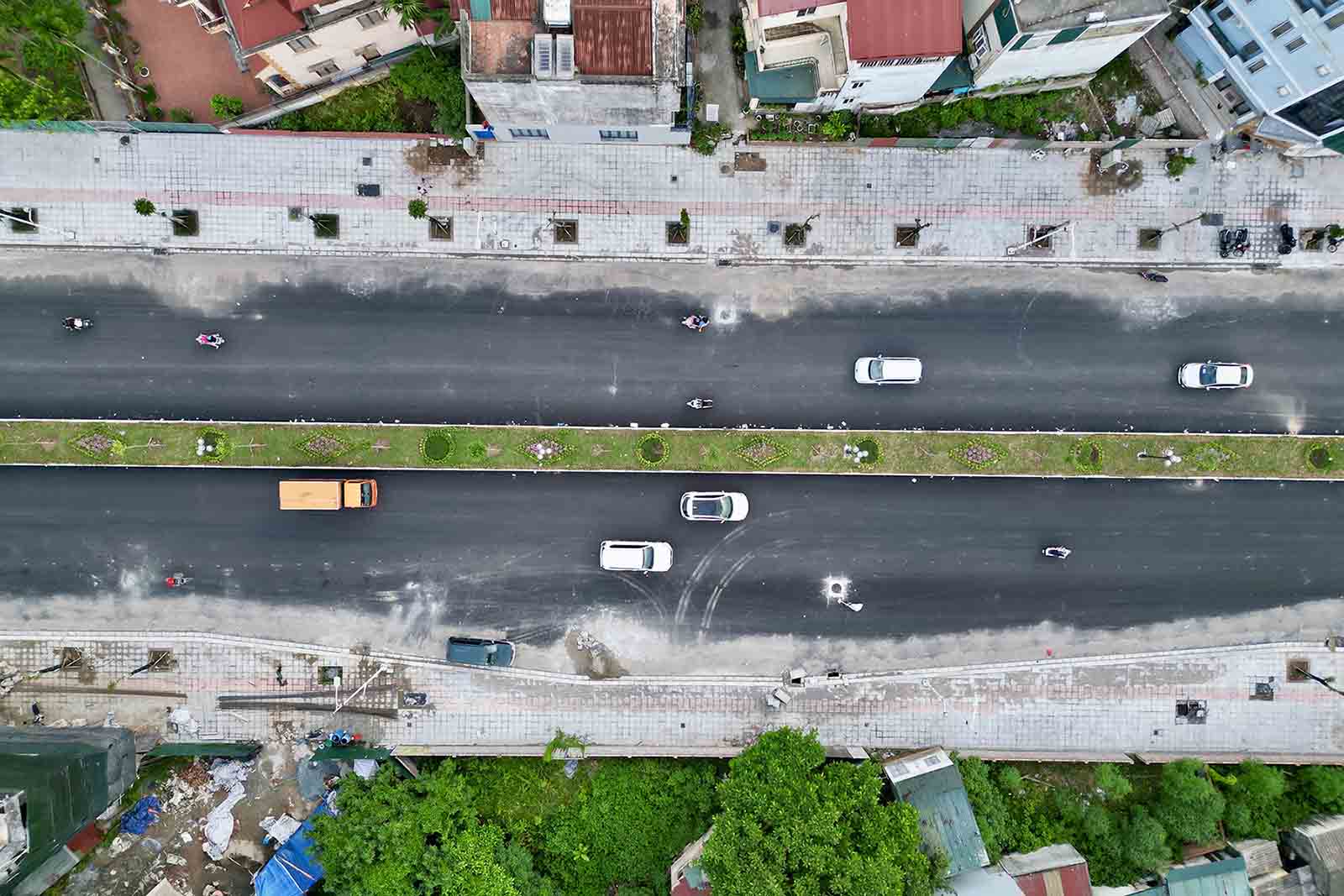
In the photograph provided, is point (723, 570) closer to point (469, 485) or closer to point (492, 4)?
point (469, 485)

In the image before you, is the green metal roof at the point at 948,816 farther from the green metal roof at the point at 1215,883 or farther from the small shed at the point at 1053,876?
the small shed at the point at 1053,876

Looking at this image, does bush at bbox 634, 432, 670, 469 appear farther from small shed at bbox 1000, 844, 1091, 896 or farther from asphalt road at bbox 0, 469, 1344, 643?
small shed at bbox 1000, 844, 1091, 896

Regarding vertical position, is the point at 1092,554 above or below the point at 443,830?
above

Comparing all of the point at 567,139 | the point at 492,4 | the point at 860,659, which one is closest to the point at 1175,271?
the point at 860,659

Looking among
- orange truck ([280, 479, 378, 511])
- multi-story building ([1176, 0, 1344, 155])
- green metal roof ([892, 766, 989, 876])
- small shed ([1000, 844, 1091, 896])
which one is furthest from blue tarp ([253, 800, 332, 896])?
multi-story building ([1176, 0, 1344, 155])

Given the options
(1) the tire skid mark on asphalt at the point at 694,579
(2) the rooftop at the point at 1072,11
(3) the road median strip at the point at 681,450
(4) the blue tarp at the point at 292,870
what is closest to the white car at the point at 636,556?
(1) the tire skid mark on asphalt at the point at 694,579

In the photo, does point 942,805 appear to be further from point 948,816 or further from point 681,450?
point 681,450

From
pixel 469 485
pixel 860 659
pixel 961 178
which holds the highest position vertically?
pixel 961 178
